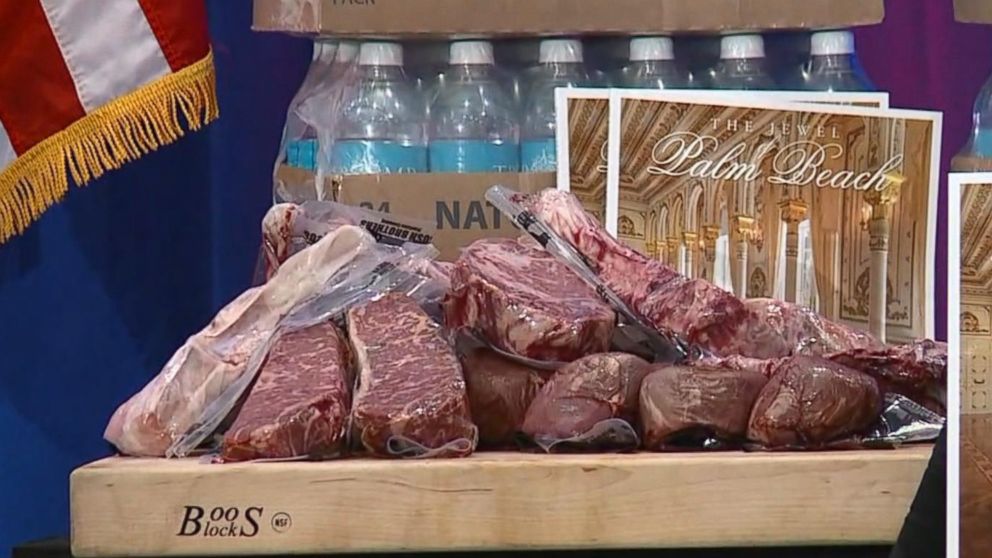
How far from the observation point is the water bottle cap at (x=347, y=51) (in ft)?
4.94

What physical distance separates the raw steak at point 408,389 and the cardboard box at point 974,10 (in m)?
0.73

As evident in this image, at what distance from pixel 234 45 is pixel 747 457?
44.8 inches

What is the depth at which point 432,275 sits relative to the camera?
1164 millimetres

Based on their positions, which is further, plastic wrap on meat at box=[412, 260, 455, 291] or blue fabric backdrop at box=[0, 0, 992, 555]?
blue fabric backdrop at box=[0, 0, 992, 555]

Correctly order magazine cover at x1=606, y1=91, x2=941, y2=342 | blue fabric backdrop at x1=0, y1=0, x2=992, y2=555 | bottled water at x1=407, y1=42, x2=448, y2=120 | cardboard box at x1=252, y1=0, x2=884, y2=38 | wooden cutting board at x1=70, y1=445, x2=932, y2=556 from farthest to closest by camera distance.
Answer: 1. blue fabric backdrop at x1=0, y1=0, x2=992, y2=555
2. bottled water at x1=407, y1=42, x2=448, y2=120
3. cardboard box at x1=252, y1=0, x2=884, y2=38
4. magazine cover at x1=606, y1=91, x2=941, y2=342
5. wooden cutting board at x1=70, y1=445, x2=932, y2=556

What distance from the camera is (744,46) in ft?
4.76

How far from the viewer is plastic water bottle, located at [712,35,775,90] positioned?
4.77ft

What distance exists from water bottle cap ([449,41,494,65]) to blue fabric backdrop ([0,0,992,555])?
0.42 metres

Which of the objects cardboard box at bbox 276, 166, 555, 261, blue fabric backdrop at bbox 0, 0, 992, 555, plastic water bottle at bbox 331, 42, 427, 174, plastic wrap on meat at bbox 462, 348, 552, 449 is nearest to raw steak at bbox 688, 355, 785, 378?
plastic wrap on meat at bbox 462, 348, 552, 449

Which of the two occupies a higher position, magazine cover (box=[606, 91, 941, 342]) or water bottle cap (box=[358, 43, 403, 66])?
water bottle cap (box=[358, 43, 403, 66])

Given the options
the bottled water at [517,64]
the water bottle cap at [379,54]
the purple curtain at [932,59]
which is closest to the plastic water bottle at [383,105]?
the water bottle cap at [379,54]

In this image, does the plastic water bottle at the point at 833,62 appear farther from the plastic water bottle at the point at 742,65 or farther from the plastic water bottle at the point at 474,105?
the plastic water bottle at the point at 474,105

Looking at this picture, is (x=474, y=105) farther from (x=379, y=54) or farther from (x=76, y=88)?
(x=76, y=88)

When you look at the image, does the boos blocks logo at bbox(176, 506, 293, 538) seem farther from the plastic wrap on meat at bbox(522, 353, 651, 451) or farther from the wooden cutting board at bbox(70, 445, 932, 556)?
the plastic wrap on meat at bbox(522, 353, 651, 451)
